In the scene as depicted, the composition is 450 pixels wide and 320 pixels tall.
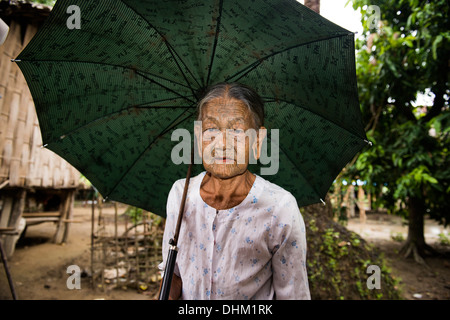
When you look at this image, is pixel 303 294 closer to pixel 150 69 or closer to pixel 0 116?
pixel 150 69

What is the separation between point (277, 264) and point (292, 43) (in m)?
1.11

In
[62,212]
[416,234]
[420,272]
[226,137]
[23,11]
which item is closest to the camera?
[226,137]

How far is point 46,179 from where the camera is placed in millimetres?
8203

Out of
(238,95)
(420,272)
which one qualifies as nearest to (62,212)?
(238,95)

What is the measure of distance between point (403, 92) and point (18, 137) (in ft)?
32.1

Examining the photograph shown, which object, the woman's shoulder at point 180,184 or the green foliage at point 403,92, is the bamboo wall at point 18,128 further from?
the green foliage at point 403,92

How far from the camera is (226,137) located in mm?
1394

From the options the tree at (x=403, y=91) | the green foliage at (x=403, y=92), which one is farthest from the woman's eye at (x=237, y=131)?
the green foliage at (x=403, y=92)

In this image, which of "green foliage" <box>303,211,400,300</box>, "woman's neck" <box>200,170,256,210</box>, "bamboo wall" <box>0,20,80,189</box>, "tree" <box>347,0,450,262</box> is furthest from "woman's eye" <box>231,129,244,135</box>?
"bamboo wall" <box>0,20,80,189</box>

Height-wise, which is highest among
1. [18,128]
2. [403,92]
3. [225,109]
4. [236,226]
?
[403,92]

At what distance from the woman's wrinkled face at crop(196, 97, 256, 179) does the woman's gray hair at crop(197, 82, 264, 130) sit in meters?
0.03

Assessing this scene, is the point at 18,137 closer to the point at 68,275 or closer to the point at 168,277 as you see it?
the point at 68,275
